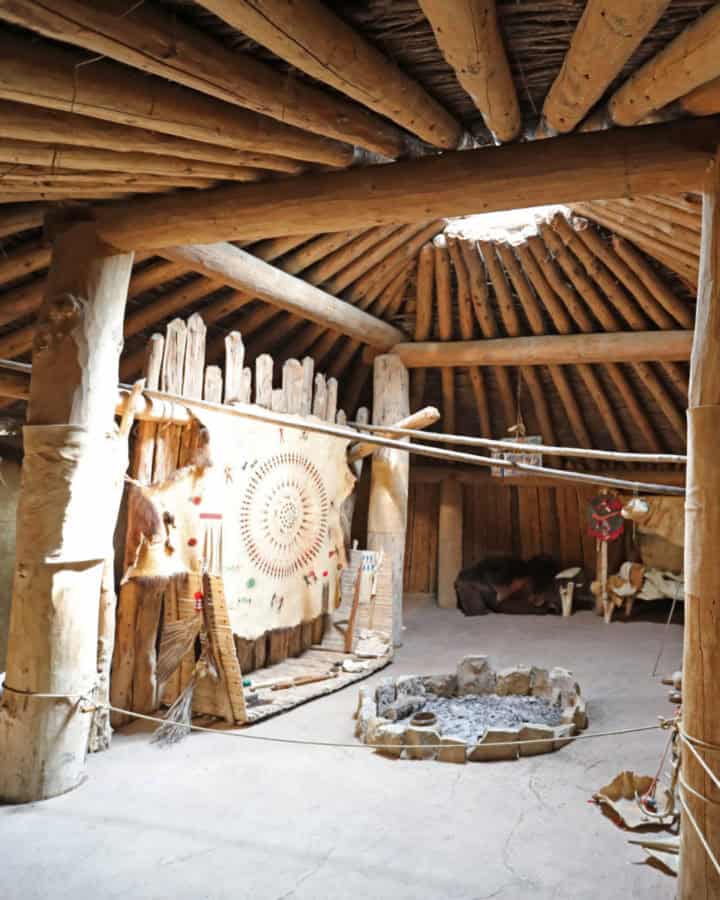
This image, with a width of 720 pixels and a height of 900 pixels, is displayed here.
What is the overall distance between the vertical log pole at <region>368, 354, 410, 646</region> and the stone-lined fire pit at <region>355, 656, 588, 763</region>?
4.37 ft

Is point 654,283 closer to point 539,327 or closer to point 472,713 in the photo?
point 539,327

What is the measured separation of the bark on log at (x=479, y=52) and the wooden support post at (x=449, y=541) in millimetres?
5564

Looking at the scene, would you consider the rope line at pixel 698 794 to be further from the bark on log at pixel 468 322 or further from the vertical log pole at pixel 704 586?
the bark on log at pixel 468 322

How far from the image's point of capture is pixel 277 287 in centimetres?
459

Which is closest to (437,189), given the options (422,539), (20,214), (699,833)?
(20,214)

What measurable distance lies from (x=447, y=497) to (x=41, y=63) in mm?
6260

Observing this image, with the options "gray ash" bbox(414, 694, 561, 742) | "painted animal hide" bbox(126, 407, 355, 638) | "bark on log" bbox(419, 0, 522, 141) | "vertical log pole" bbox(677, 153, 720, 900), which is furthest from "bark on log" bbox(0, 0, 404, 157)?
"gray ash" bbox(414, 694, 561, 742)

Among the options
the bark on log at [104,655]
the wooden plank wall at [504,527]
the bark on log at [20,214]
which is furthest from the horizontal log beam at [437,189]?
the wooden plank wall at [504,527]

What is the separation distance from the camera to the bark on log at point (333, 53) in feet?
5.99

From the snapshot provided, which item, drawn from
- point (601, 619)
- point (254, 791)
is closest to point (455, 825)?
point (254, 791)

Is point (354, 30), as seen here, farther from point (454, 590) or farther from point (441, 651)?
point (454, 590)

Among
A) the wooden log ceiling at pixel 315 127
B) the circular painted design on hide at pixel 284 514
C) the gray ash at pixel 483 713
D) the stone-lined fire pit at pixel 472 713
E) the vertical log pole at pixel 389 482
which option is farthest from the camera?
the vertical log pole at pixel 389 482

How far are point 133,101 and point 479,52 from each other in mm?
1048

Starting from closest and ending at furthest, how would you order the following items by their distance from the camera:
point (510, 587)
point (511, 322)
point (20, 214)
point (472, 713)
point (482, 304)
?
point (20, 214)
point (472, 713)
point (482, 304)
point (511, 322)
point (510, 587)
